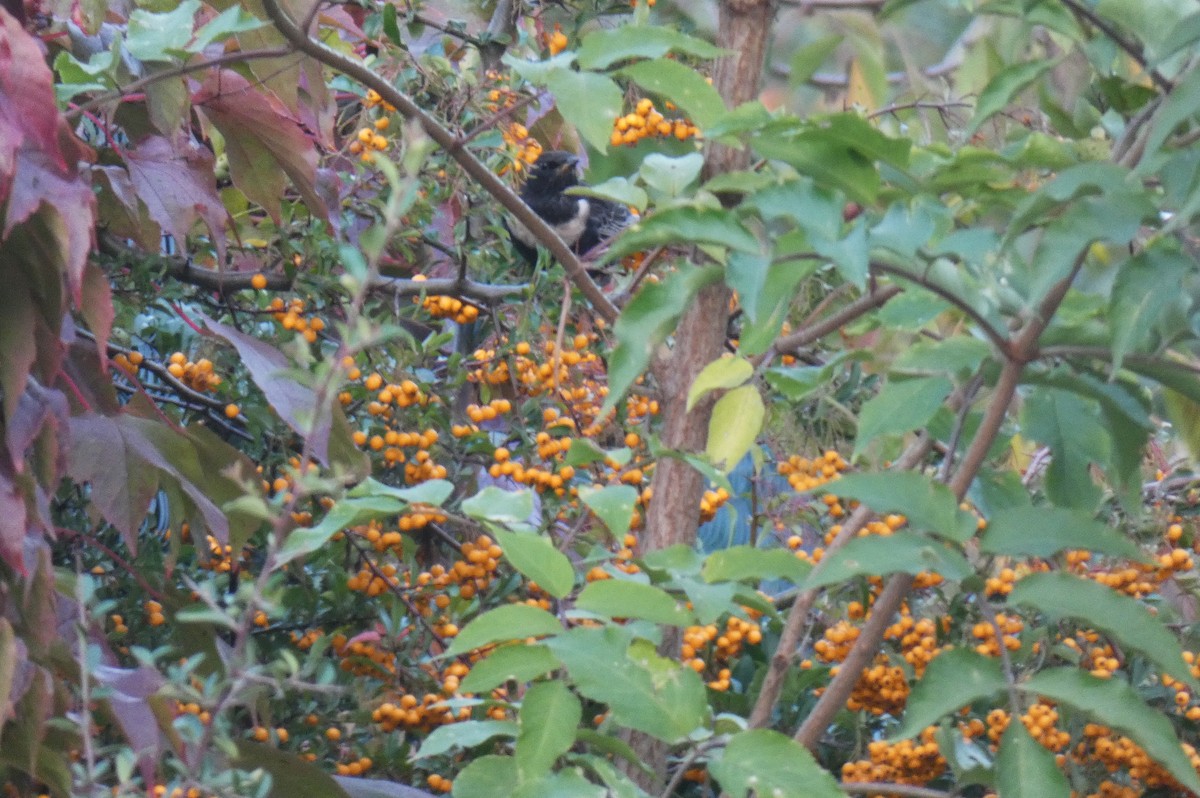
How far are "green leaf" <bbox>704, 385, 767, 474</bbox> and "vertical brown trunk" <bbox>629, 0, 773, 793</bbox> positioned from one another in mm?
119

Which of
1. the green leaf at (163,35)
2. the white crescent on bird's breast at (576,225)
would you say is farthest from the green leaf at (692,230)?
the white crescent on bird's breast at (576,225)

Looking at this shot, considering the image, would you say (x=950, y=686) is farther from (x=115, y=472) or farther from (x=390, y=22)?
(x=390, y=22)

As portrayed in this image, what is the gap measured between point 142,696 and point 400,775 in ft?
1.87

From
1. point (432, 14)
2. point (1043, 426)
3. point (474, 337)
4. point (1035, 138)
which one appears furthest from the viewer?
point (432, 14)

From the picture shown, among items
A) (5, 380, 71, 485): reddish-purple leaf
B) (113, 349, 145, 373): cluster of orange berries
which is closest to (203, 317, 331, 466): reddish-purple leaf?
(113, 349, 145, 373): cluster of orange berries

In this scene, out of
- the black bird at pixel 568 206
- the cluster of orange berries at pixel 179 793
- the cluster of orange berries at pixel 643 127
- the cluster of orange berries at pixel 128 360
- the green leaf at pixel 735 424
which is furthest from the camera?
the black bird at pixel 568 206

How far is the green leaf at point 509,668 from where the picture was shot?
782mm

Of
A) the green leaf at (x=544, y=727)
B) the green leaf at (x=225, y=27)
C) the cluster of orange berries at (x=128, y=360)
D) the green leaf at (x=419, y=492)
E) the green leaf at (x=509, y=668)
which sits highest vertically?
the green leaf at (x=225, y=27)

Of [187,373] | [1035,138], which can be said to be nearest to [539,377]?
[187,373]

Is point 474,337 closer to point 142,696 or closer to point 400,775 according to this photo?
point 400,775

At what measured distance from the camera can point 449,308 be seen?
1.46 meters

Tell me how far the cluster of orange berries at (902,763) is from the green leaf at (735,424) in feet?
1.16

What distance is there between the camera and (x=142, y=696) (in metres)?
0.91

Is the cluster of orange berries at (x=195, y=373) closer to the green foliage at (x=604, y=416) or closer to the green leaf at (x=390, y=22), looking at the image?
the green foliage at (x=604, y=416)
